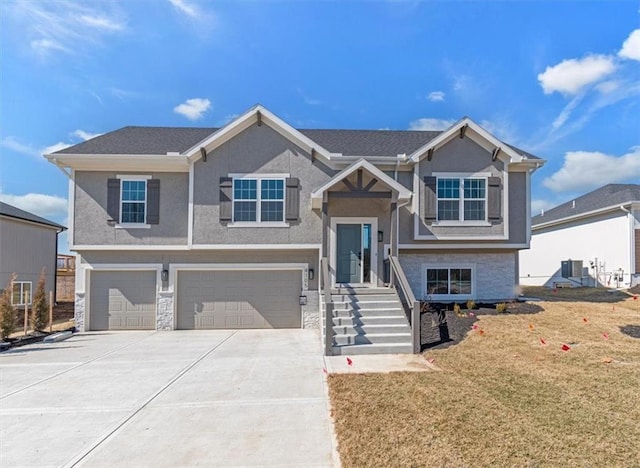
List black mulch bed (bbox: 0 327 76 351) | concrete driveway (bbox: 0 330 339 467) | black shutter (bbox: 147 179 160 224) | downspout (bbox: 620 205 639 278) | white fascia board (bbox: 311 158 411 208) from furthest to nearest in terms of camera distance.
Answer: downspout (bbox: 620 205 639 278), black shutter (bbox: 147 179 160 224), white fascia board (bbox: 311 158 411 208), black mulch bed (bbox: 0 327 76 351), concrete driveway (bbox: 0 330 339 467)

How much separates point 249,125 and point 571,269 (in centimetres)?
1917

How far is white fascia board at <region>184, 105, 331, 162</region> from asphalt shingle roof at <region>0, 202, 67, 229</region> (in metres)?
11.9

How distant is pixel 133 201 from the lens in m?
12.6

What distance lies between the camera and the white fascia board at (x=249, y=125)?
12047 mm

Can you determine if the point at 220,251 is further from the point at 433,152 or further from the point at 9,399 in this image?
the point at 433,152

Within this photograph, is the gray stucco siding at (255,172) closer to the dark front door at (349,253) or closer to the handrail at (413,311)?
the dark front door at (349,253)

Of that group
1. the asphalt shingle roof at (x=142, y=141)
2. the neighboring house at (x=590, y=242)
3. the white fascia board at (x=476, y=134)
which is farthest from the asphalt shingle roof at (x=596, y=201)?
the asphalt shingle roof at (x=142, y=141)

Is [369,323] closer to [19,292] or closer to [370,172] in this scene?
[370,172]

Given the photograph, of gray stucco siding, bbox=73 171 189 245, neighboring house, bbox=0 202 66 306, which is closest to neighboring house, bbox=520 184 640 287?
gray stucco siding, bbox=73 171 189 245

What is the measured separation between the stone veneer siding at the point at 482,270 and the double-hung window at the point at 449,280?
20cm

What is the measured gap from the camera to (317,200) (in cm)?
1166

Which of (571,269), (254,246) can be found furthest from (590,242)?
(254,246)

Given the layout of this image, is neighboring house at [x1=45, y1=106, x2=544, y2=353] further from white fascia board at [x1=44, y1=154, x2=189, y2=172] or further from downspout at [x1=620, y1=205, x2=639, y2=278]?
downspout at [x1=620, y1=205, x2=639, y2=278]

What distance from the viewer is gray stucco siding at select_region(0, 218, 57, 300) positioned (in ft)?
57.0
